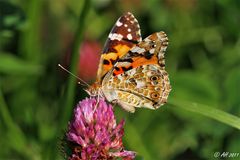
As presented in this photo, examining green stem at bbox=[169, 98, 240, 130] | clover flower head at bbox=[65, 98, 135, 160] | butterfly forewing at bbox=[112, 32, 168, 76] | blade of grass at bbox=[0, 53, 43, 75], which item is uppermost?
butterfly forewing at bbox=[112, 32, 168, 76]

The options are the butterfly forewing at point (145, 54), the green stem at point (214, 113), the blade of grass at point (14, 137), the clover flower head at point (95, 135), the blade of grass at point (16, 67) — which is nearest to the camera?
the clover flower head at point (95, 135)

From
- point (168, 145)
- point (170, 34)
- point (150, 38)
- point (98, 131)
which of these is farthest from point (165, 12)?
point (98, 131)

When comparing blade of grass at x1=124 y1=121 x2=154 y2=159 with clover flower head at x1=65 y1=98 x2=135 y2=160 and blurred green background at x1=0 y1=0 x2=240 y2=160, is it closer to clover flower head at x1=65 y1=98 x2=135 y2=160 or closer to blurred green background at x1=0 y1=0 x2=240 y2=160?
blurred green background at x1=0 y1=0 x2=240 y2=160

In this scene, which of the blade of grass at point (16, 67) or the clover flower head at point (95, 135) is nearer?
the clover flower head at point (95, 135)

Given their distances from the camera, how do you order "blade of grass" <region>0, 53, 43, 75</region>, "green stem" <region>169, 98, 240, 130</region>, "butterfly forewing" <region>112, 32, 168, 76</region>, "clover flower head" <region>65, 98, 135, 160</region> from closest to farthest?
"clover flower head" <region>65, 98, 135, 160</region> → "green stem" <region>169, 98, 240, 130</region> → "butterfly forewing" <region>112, 32, 168, 76</region> → "blade of grass" <region>0, 53, 43, 75</region>

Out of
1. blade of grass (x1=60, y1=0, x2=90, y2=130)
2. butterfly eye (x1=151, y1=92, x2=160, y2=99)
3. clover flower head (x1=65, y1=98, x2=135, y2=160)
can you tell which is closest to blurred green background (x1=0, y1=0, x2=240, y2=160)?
blade of grass (x1=60, y1=0, x2=90, y2=130)

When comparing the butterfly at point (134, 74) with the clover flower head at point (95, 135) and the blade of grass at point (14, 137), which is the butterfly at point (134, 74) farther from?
the blade of grass at point (14, 137)

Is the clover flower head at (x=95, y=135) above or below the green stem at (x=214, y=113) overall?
below

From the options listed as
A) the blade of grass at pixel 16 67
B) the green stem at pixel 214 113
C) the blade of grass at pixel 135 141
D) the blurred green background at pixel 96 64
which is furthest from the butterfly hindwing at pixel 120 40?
the blade of grass at pixel 16 67

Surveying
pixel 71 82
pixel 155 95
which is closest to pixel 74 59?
pixel 71 82
